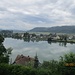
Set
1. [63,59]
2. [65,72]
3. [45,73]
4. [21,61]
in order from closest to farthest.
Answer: [45,73] → [65,72] → [63,59] → [21,61]

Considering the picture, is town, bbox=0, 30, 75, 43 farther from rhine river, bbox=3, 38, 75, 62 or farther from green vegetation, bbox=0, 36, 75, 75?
green vegetation, bbox=0, 36, 75, 75

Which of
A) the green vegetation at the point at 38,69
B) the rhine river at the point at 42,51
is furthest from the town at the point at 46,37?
the green vegetation at the point at 38,69

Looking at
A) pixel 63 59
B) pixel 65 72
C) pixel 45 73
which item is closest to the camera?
pixel 45 73

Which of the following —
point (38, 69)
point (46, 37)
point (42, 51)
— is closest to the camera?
point (38, 69)

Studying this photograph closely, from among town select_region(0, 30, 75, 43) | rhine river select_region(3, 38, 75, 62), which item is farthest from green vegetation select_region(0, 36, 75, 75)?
town select_region(0, 30, 75, 43)

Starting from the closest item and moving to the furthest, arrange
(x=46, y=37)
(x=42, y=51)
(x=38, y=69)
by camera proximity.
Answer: (x=38, y=69) < (x=42, y=51) < (x=46, y=37)

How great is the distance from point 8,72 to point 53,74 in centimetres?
345

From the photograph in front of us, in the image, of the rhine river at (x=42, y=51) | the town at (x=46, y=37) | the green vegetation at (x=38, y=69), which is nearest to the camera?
the green vegetation at (x=38, y=69)

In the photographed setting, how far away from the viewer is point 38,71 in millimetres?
15703

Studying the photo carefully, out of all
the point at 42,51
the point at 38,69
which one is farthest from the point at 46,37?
the point at 38,69

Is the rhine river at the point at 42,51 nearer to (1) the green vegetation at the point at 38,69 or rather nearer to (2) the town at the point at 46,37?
(1) the green vegetation at the point at 38,69

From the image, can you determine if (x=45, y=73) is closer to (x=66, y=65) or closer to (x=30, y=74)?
(x=30, y=74)

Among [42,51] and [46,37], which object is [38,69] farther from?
[46,37]

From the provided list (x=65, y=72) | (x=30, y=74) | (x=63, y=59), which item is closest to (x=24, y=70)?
(x=30, y=74)
